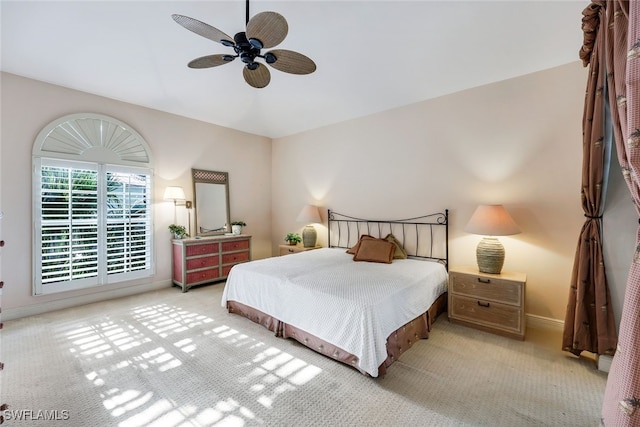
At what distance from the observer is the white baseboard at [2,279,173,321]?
312 centimetres

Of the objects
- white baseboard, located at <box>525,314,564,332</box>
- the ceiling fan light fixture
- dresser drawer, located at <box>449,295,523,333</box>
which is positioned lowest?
white baseboard, located at <box>525,314,564,332</box>

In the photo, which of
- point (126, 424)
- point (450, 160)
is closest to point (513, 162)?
point (450, 160)

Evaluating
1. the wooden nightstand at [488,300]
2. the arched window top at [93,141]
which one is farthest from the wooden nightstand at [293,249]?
the arched window top at [93,141]

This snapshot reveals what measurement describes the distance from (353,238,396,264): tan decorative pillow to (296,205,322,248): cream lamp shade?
1.30 m

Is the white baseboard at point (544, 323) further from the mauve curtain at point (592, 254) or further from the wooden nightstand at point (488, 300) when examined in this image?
the mauve curtain at point (592, 254)

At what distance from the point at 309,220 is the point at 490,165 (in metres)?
2.84

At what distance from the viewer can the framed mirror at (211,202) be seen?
4719mm

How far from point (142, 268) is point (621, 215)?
5484 mm

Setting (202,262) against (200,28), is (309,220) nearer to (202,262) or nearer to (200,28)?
(202,262)

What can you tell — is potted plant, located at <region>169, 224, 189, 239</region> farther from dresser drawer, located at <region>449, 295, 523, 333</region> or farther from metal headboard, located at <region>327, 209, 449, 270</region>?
dresser drawer, located at <region>449, 295, 523, 333</region>

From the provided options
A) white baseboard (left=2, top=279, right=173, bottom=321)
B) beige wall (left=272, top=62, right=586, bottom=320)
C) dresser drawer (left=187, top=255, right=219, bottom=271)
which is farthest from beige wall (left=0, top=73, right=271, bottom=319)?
beige wall (left=272, top=62, right=586, bottom=320)

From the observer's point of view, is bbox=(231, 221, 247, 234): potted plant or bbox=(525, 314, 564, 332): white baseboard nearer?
bbox=(525, 314, 564, 332): white baseboard

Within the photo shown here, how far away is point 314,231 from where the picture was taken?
4.89 meters

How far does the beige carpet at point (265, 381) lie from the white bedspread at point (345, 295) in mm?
280
